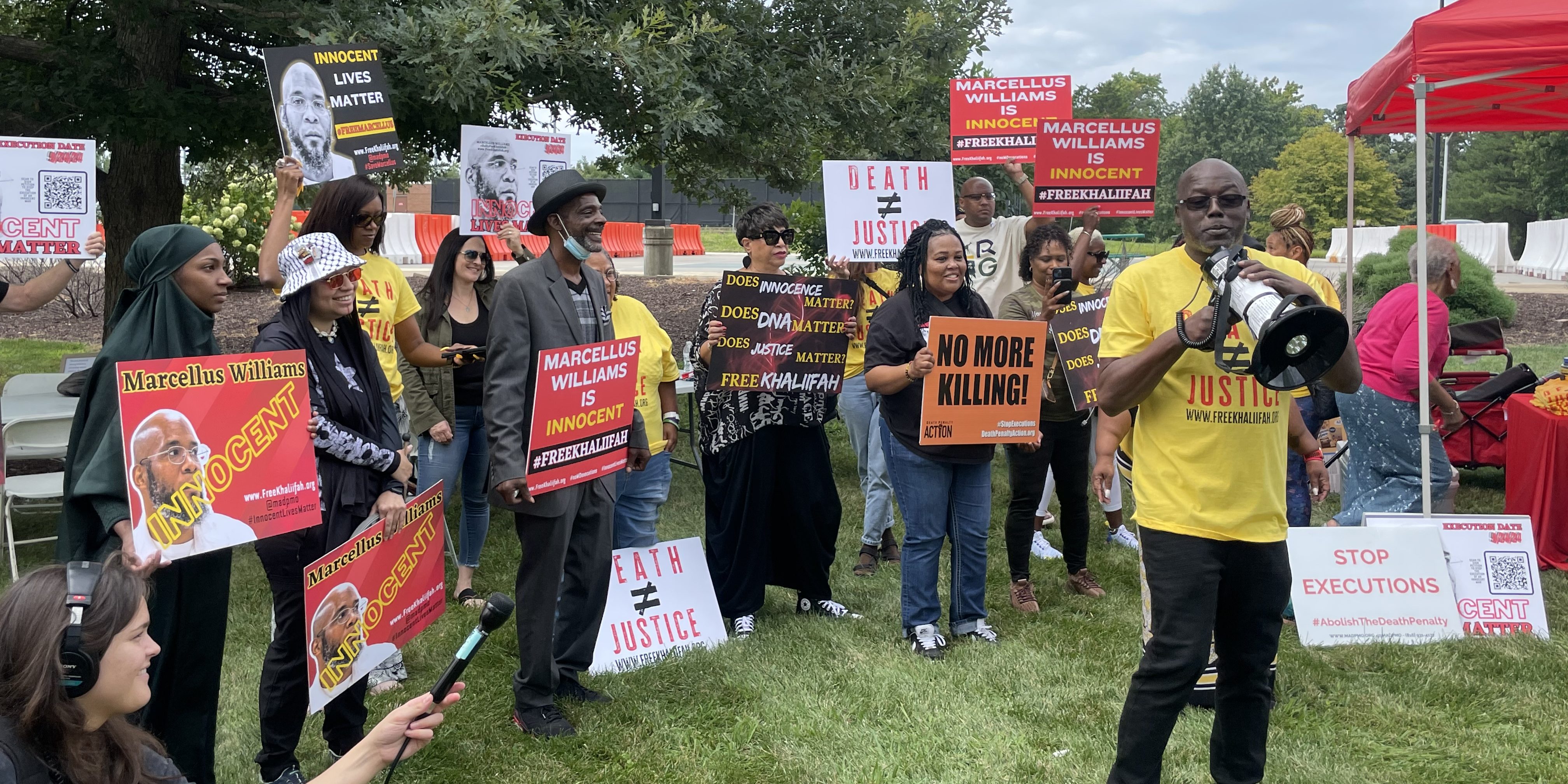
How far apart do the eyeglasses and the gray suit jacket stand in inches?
93.2

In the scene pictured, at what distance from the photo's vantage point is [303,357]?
384cm

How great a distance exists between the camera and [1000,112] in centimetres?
903

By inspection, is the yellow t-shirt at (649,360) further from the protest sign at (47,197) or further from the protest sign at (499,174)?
the protest sign at (47,197)

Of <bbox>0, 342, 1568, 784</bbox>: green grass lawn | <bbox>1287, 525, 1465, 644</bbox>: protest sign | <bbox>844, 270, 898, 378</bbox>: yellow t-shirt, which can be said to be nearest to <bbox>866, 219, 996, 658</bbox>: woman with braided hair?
<bbox>0, 342, 1568, 784</bbox>: green grass lawn

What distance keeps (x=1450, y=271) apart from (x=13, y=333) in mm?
18996

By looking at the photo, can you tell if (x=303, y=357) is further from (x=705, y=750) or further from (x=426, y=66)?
(x=426, y=66)

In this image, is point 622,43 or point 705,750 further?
point 622,43

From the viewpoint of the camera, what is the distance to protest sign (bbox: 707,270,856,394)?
6027mm

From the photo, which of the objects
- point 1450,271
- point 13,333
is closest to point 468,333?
point 1450,271

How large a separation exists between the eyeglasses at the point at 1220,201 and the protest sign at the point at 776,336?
8.88 ft

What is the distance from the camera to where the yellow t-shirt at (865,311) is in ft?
23.6

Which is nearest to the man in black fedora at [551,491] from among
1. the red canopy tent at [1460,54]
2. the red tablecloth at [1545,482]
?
the red canopy tent at [1460,54]

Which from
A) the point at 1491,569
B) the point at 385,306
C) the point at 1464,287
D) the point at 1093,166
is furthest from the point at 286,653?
the point at 1464,287

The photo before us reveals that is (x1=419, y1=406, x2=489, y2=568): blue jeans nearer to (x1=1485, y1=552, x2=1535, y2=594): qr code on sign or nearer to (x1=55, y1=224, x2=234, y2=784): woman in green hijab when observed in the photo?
(x1=55, y1=224, x2=234, y2=784): woman in green hijab
